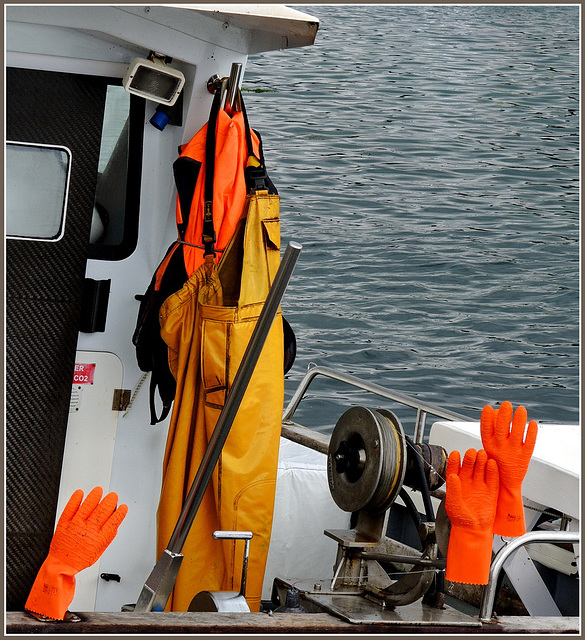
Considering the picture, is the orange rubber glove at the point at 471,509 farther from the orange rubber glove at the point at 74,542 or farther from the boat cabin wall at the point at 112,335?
the boat cabin wall at the point at 112,335

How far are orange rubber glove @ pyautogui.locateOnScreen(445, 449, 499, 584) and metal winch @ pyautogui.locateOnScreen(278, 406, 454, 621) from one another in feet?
0.40

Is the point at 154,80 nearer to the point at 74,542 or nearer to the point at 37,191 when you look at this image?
the point at 37,191

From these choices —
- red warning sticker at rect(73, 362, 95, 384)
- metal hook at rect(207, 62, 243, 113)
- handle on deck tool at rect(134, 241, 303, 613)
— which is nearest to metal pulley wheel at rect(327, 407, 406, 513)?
handle on deck tool at rect(134, 241, 303, 613)

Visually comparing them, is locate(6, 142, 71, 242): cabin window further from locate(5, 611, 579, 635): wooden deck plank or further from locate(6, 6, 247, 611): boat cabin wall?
locate(5, 611, 579, 635): wooden deck plank

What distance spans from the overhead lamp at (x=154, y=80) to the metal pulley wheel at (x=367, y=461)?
3.96 ft

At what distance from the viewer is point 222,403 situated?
10.6ft

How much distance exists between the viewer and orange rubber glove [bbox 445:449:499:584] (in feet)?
8.43

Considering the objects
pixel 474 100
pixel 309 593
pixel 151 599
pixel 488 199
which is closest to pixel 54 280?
pixel 151 599

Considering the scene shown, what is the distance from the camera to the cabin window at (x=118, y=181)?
3354mm

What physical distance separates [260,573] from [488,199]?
31.8 ft

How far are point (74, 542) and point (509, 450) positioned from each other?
116 cm

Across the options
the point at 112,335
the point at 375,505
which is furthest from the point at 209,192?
the point at 375,505

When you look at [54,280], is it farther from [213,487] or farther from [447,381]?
[447,381]

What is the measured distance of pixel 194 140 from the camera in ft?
10.7
